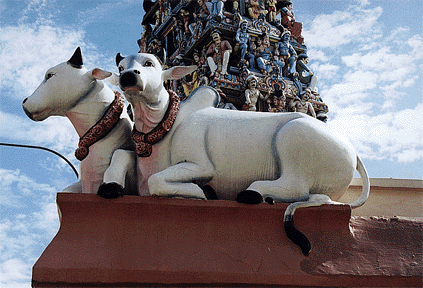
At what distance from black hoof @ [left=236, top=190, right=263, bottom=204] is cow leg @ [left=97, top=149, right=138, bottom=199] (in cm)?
69

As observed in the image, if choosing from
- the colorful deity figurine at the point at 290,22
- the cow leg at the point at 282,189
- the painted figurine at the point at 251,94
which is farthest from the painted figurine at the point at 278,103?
the cow leg at the point at 282,189

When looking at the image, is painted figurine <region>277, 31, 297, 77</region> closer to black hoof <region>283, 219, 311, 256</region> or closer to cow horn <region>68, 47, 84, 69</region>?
cow horn <region>68, 47, 84, 69</region>

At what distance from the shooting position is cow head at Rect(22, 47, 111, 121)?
2.92m

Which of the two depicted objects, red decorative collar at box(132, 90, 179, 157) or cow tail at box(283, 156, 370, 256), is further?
red decorative collar at box(132, 90, 179, 157)

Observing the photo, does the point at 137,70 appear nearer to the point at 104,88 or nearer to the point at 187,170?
the point at 104,88

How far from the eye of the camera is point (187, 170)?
2.74 m

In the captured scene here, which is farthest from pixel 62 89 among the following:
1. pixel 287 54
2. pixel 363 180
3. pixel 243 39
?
pixel 287 54

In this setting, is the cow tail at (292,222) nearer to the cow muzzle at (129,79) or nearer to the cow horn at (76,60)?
the cow muzzle at (129,79)

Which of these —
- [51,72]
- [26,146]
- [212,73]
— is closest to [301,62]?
[212,73]

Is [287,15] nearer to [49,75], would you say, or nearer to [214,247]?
[49,75]

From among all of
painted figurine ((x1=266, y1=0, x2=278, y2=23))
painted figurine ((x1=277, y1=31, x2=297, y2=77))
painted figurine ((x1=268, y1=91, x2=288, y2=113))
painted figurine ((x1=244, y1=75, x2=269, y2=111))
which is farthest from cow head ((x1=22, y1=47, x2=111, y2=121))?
painted figurine ((x1=266, y1=0, x2=278, y2=23))

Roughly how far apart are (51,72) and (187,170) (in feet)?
3.70

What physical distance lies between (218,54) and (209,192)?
10.8 m

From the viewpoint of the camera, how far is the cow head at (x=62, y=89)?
2916 mm
